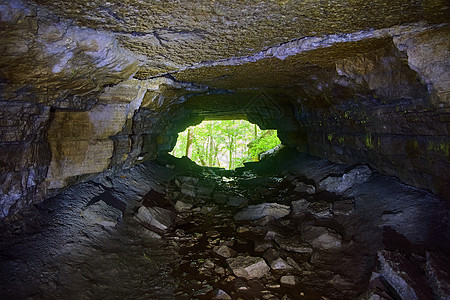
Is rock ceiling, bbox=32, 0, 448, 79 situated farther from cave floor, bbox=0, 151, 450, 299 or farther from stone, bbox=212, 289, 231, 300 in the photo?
stone, bbox=212, 289, 231, 300

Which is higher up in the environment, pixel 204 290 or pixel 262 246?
pixel 262 246

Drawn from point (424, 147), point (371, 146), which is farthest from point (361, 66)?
point (371, 146)

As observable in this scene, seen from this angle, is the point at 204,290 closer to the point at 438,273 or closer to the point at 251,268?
the point at 251,268

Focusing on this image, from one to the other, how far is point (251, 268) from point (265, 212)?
225 cm

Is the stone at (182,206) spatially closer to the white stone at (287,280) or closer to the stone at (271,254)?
the stone at (271,254)

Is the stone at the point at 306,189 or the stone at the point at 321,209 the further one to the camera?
the stone at the point at 306,189

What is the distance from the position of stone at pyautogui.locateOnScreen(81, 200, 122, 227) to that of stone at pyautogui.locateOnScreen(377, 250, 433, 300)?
4.23 m

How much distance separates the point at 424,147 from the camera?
13.8 feet

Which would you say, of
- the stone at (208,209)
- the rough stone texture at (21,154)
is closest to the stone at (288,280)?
the stone at (208,209)

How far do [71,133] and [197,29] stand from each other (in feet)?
11.0

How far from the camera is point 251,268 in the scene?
3729 millimetres

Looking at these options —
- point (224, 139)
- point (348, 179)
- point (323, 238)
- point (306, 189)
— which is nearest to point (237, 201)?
point (306, 189)

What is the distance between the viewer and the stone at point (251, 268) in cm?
370

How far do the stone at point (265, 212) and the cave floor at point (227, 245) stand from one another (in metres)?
0.02
